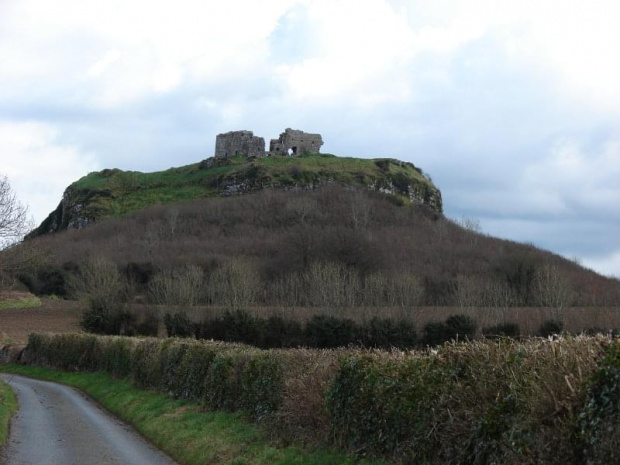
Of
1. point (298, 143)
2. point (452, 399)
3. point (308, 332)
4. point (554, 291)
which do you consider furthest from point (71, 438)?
point (298, 143)

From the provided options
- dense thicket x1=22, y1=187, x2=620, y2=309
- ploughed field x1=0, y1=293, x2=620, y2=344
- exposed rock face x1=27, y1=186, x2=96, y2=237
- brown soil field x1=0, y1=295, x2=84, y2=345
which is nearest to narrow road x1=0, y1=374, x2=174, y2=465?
dense thicket x1=22, y1=187, x2=620, y2=309

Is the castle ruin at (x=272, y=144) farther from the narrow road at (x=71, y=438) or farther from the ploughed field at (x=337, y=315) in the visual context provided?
the narrow road at (x=71, y=438)

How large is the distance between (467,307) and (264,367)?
200 ft

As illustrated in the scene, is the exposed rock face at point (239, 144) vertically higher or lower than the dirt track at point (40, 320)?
higher

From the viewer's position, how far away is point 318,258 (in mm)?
101438

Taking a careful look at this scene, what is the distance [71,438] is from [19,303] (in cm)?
6292

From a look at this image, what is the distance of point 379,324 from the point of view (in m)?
55.4

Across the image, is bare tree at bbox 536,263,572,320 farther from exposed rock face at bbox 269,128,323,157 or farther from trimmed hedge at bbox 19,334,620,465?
exposed rock face at bbox 269,128,323,157

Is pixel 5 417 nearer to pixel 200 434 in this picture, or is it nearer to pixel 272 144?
pixel 200 434

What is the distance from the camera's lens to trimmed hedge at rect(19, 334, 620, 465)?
726 centimetres

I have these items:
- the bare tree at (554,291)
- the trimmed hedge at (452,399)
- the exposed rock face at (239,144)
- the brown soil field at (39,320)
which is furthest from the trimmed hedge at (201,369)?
the exposed rock face at (239,144)

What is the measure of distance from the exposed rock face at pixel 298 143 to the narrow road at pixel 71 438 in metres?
156

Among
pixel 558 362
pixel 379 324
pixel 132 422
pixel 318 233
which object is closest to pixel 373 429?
pixel 558 362

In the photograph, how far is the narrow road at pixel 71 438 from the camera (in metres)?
16.1
